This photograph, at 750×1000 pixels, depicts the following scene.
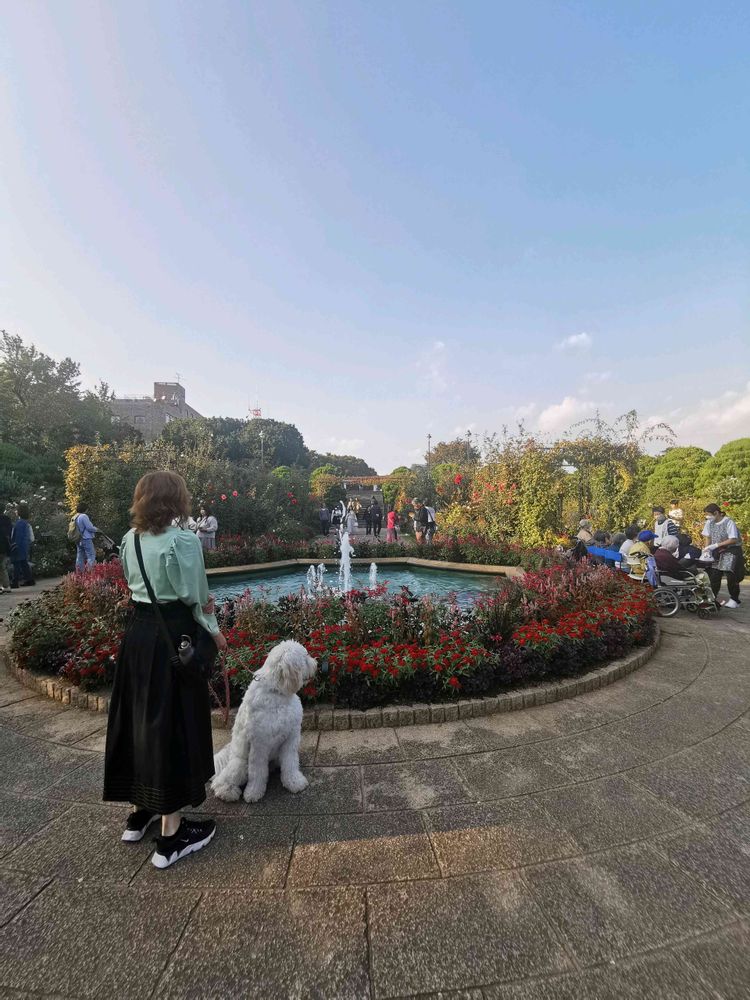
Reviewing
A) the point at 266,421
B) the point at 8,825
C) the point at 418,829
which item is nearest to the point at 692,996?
the point at 418,829

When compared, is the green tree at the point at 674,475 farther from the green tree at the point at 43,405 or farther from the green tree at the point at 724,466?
the green tree at the point at 43,405

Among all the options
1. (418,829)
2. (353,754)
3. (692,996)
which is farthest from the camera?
(353,754)

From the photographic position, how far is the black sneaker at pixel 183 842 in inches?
84.3

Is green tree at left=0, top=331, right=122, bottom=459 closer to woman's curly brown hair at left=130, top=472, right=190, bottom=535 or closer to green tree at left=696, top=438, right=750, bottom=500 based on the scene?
woman's curly brown hair at left=130, top=472, right=190, bottom=535

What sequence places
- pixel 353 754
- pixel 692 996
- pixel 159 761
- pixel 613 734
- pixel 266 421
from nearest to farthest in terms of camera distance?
pixel 692 996
pixel 159 761
pixel 353 754
pixel 613 734
pixel 266 421

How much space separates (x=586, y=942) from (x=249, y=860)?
4.96 ft

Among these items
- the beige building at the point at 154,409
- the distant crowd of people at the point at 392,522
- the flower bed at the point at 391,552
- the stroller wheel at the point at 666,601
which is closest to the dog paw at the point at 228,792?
the stroller wheel at the point at 666,601

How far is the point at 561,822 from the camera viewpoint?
2402 mm

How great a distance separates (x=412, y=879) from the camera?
6.69 ft

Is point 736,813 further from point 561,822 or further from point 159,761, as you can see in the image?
point 159,761

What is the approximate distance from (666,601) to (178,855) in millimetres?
7703

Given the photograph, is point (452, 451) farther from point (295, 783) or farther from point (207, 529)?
point (295, 783)

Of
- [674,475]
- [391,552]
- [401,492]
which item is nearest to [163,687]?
[391,552]

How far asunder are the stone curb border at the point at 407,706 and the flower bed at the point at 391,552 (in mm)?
6868
